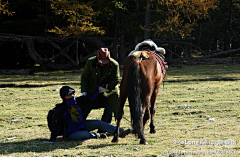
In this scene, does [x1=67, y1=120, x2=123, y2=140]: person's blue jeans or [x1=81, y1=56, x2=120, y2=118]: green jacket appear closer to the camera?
[x1=67, y1=120, x2=123, y2=140]: person's blue jeans

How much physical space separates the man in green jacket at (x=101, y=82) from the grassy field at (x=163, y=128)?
0.77 m

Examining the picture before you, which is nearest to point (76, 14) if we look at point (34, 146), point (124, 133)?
point (124, 133)

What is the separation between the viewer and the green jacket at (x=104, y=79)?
269 inches

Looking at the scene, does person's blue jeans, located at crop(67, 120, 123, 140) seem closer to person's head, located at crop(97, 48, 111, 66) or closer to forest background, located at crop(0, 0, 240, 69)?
person's head, located at crop(97, 48, 111, 66)

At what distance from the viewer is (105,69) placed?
22.5 feet

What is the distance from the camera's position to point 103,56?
22.0ft

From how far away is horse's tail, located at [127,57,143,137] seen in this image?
5.79 m

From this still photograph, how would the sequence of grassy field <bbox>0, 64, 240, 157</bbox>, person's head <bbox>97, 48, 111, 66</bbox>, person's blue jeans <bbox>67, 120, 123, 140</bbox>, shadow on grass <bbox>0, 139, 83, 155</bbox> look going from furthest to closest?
person's head <bbox>97, 48, 111, 66</bbox>
person's blue jeans <bbox>67, 120, 123, 140</bbox>
shadow on grass <bbox>0, 139, 83, 155</bbox>
grassy field <bbox>0, 64, 240, 157</bbox>

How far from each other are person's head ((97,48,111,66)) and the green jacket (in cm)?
13

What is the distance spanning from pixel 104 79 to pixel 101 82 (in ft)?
0.28

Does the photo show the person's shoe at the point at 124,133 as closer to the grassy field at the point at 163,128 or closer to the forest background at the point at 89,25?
the grassy field at the point at 163,128

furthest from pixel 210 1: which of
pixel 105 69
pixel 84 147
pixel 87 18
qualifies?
pixel 84 147

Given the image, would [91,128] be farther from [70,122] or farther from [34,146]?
[34,146]

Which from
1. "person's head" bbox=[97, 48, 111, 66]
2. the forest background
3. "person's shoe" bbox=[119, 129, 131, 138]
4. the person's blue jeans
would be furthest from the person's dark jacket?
the forest background
